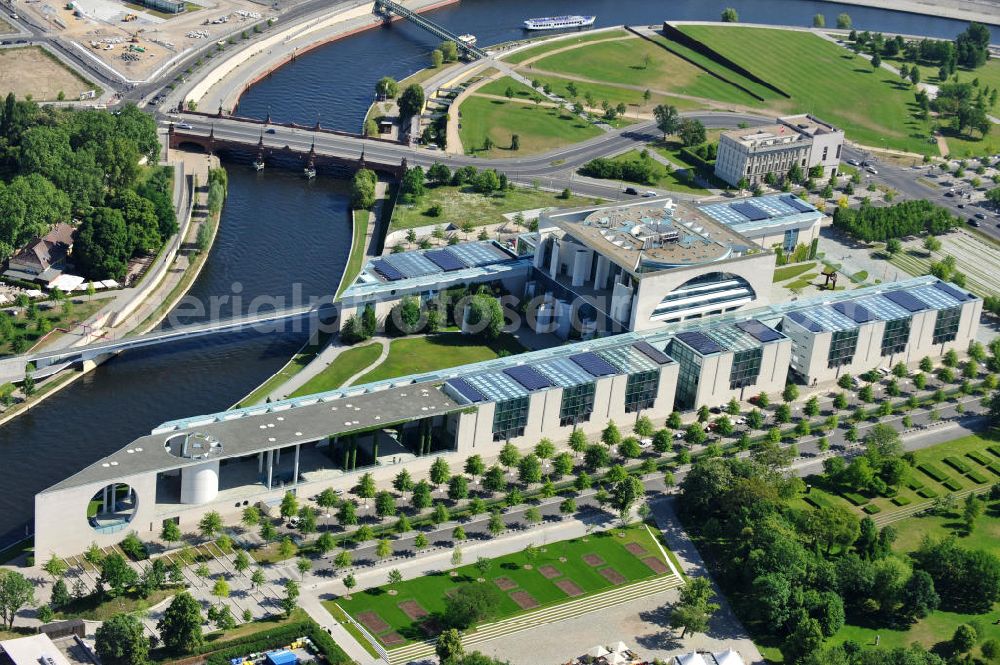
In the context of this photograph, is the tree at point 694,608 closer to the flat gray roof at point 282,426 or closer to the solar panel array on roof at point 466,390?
the solar panel array on roof at point 466,390

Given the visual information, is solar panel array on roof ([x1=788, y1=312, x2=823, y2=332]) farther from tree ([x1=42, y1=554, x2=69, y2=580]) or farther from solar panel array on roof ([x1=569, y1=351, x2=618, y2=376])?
tree ([x1=42, y1=554, x2=69, y2=580])

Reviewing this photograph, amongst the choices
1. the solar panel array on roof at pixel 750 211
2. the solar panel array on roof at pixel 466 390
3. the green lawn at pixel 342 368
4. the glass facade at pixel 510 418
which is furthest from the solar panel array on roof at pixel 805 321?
the green lawn at pixel 342 368

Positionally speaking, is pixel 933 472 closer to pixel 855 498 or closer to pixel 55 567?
pixel 855 498

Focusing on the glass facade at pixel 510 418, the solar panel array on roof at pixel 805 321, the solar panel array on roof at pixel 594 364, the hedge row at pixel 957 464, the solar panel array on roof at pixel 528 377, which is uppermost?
the solar panel array on roof at pixel 805 321

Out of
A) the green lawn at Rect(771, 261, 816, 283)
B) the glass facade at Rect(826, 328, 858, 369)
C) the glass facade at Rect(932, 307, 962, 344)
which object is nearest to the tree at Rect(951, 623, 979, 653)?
the glass facade at Rect(826, 328, 858, 369)

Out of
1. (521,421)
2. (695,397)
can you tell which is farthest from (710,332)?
(521,421)

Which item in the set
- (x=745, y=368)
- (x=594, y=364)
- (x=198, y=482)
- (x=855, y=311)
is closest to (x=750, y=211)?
(x=855, y=311)
